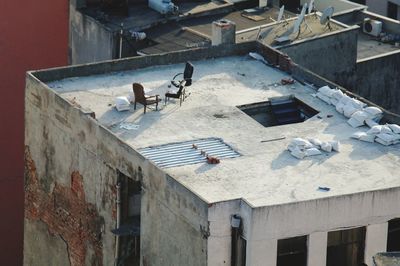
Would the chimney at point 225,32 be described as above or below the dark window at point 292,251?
above

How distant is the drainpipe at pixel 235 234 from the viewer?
53156 millimetres

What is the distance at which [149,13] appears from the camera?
76.0m

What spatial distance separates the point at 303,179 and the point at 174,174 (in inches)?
156

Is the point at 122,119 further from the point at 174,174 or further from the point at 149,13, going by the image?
the point at 149,13

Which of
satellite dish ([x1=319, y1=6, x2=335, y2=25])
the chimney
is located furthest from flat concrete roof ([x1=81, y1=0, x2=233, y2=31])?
the chimney

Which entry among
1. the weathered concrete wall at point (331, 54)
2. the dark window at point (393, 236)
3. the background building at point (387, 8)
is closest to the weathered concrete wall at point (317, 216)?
the dark window at point (393, 236)

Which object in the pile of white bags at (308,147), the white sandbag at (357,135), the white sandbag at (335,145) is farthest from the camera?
the white sandbag at (357,135)

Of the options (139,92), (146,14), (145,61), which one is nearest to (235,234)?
(139,92)

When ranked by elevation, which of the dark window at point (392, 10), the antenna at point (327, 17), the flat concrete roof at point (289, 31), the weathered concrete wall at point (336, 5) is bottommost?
the dark window at point (392, 10)

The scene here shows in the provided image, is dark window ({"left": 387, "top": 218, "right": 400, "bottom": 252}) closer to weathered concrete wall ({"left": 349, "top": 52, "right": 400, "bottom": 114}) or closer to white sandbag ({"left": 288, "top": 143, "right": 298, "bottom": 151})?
white sandbag ({"left": 288, "top": 143, "right": 298, "bottom": 151})

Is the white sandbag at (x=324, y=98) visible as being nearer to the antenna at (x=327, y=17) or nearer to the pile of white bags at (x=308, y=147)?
the pile of white bags at (x=308, y=147)

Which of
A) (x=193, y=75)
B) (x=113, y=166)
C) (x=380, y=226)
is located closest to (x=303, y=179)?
(x=380, y=226)

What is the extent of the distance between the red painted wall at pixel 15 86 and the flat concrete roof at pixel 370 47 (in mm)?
13211

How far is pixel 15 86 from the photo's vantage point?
244ft
